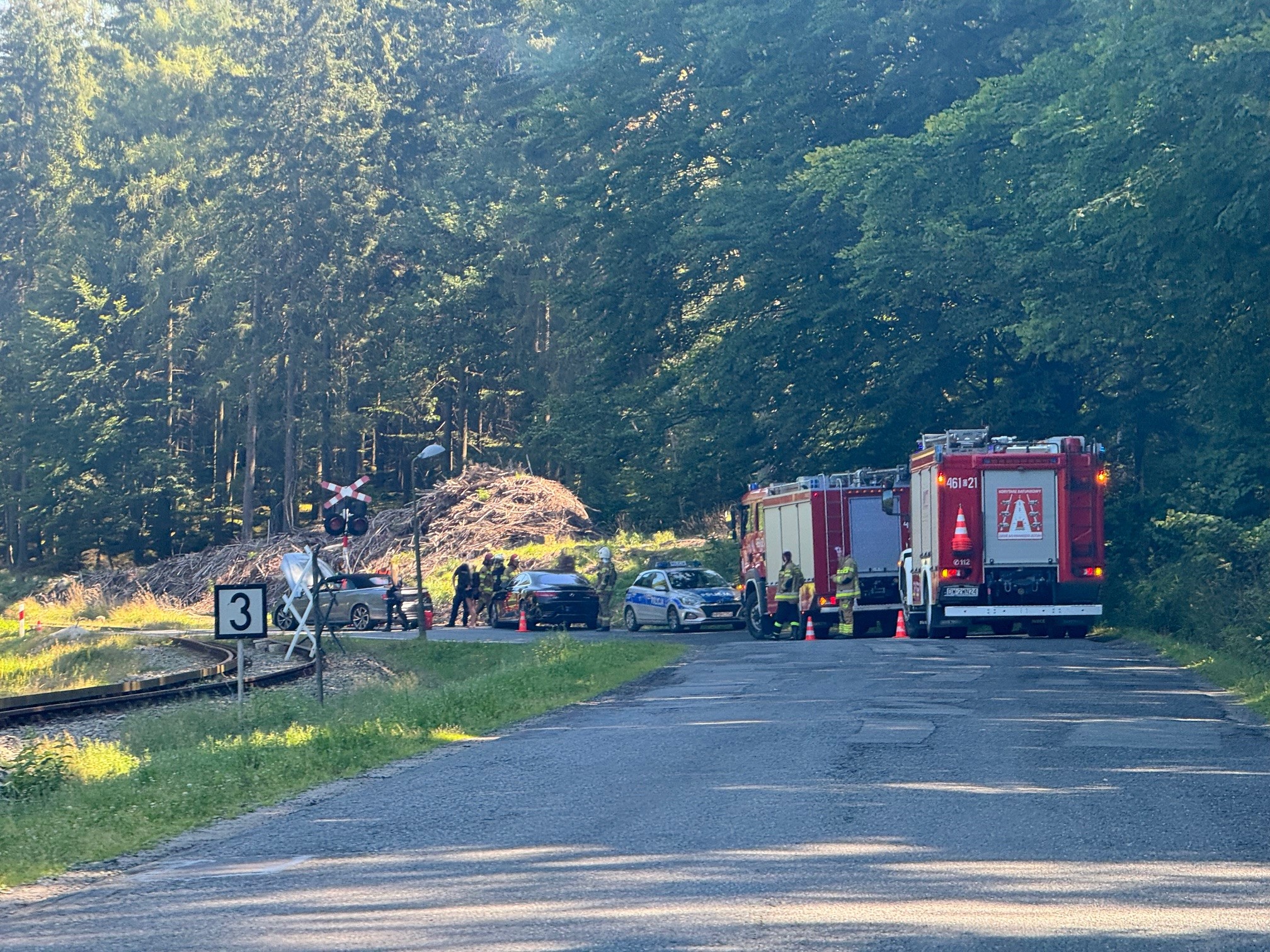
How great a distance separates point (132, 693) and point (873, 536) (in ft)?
43.6

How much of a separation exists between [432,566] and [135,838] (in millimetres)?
43240

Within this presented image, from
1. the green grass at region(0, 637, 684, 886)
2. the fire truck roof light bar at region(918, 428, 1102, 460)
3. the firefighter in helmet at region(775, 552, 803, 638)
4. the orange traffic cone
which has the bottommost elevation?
the green grass at region(0, 637, 684, 886)

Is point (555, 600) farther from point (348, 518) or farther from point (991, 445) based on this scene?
point (991, 445)

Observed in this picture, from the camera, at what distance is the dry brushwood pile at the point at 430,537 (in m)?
54.4

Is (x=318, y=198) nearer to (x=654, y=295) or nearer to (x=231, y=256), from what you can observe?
(x=231, y=256)

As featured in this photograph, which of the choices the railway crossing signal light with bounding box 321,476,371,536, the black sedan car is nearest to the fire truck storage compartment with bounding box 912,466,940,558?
the railway crossing signal light with bounding box 321,476,371,536

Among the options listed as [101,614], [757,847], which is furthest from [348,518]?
[101,614]

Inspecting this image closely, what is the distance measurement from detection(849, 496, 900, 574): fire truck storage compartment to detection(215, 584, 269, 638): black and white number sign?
14907mm

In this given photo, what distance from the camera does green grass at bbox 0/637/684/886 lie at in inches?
421

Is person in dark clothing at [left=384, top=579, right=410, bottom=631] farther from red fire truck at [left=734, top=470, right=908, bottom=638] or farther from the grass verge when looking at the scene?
the grass verge

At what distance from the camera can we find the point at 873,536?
29844 mm

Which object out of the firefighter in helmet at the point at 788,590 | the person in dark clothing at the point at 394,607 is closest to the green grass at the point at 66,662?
the person in dark clothing at the point at 394,607

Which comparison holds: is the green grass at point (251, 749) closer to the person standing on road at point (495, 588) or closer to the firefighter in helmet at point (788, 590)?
the firefighter in helmet at point (788, 590)

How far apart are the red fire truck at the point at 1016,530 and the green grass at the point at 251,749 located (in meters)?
4.77
